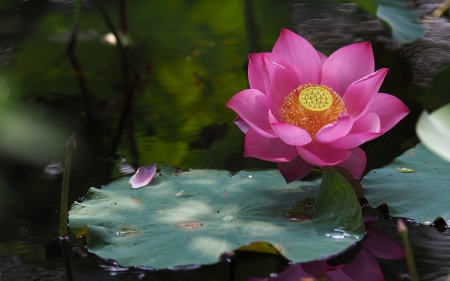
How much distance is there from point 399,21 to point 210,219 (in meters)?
1.31

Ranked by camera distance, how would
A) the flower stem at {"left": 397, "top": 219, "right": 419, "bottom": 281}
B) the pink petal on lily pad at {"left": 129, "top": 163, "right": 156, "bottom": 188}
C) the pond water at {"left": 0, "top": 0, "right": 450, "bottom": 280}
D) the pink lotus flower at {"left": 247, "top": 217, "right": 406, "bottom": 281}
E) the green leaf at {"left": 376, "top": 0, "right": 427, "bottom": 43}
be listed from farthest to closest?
the green leaf at {"left": 376, "top": 0, "right": 427, "bottom": 43}, the pink petal on lily pad at {"left": 129, "top": 163, "right": 156, "bottom": 188}, the pond water at {"left": 0, "top": 0, "right": 450, "bottom": 280}, the pink lotus flower at {"left": 247, "top": 217, "right": 406, "bottom": 281}, the flower stem at {"left": 397, "top": 219, "right": 419, "bottom": 281}

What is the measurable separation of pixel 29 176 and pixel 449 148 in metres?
0.92

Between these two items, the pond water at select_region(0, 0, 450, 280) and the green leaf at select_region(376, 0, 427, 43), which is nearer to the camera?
the pond water at select_region(0, 0, 450, 280)

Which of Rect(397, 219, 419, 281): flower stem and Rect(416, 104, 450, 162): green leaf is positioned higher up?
Rect(416, 104, 450, 162): green leaf

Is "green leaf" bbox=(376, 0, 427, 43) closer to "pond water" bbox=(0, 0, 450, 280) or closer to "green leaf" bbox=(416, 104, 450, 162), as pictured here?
"pond water" bbox=(0, 0, 450, 280)

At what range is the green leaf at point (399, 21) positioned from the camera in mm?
1840

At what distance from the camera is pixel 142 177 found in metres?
1.12

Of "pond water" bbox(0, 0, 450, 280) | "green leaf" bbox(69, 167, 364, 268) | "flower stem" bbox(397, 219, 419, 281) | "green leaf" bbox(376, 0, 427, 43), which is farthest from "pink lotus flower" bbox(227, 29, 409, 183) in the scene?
"green leaf" bbox(376, 0, 427, 43)

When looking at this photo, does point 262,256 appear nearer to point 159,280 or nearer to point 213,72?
point 159,280

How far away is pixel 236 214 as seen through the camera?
96cm

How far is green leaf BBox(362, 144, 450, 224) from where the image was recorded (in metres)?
0.96

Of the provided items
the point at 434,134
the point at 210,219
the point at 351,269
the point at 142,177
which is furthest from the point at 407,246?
the point at 142,177

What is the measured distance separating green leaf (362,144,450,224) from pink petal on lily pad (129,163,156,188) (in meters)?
0.41

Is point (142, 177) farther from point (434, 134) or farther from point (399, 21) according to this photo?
point (399, 21)
